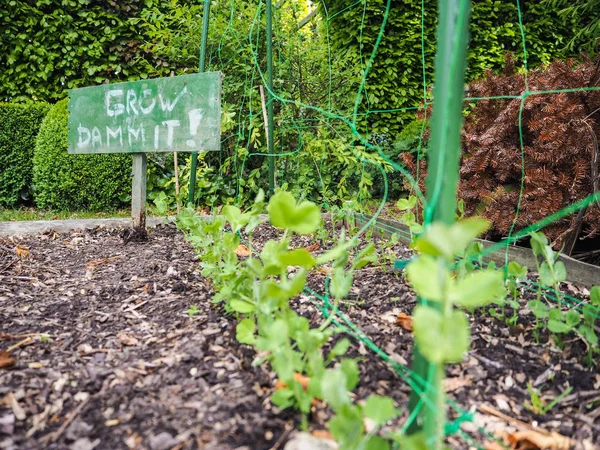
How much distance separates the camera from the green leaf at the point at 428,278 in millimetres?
566

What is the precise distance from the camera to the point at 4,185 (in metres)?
4.47

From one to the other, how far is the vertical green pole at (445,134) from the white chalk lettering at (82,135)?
2.54 m

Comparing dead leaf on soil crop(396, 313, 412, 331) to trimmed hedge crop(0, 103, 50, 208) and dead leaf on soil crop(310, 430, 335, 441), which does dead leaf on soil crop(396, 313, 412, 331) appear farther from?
trimmed hedge crop(0, 103, 50, 208)

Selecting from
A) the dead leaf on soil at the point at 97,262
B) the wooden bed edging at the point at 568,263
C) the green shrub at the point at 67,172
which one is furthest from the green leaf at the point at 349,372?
the green shrub at the point at 67,172

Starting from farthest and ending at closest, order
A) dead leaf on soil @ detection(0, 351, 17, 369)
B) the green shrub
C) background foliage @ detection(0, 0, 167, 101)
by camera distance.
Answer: background foliage @ detection(0, 0, 167, 101)
the green shrub
dead leaf on soil @ detection(0, 351, 17, 369)

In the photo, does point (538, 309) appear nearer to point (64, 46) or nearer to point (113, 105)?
point (113, 105)

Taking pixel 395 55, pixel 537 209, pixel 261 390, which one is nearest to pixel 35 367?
pixel 261 390

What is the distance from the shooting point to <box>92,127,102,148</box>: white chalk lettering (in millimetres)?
2764

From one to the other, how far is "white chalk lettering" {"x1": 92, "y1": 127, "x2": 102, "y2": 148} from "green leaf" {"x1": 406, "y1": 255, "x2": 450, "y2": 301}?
260 cm

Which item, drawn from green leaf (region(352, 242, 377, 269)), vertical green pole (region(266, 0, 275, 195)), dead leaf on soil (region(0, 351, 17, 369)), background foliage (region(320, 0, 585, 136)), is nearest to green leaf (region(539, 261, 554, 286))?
green leaf (region(352, 242, 377, 269))

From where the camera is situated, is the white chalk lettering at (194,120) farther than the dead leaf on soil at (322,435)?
Yes

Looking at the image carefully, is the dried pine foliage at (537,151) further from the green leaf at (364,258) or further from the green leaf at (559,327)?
the green leaf at (364,258)

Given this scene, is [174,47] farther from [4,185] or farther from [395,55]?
[395,55]

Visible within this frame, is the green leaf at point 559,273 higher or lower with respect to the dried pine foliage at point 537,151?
lower
